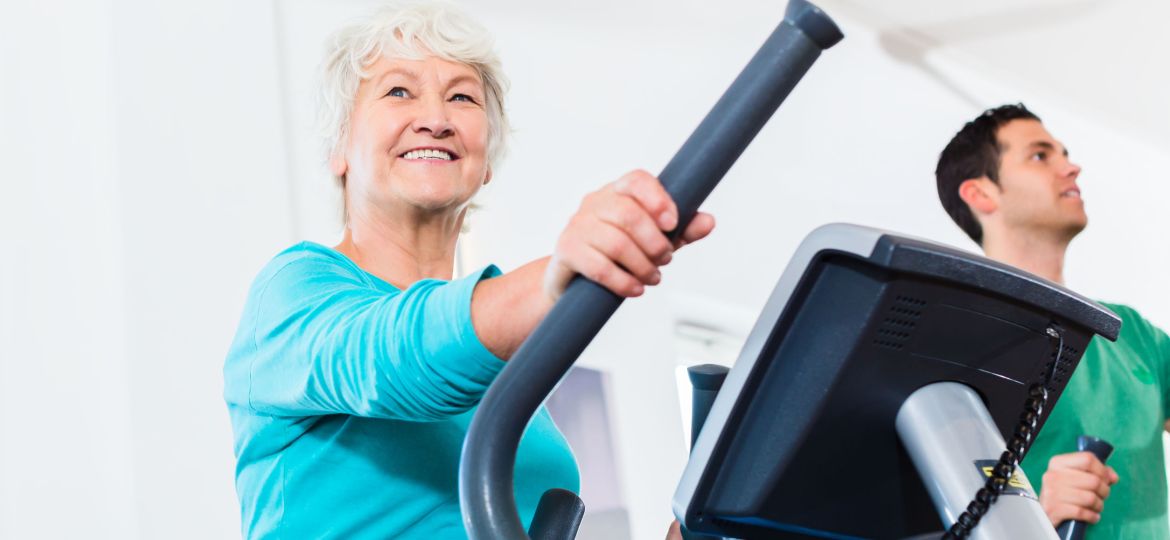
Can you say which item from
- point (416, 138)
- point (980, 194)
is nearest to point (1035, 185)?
point (980, 194)

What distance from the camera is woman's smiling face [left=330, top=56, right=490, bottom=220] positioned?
1.36 meters

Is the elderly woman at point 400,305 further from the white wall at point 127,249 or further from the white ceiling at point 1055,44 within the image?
the white ceiling at point 1055,44

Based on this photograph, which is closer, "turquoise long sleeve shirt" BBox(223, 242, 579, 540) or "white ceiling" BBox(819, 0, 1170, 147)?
"turquoise long sleeve shirt" BBox(223, 242, 579, 540)

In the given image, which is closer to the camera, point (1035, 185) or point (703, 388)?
point (703, 388)

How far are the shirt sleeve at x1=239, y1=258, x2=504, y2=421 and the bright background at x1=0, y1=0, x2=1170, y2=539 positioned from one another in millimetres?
502

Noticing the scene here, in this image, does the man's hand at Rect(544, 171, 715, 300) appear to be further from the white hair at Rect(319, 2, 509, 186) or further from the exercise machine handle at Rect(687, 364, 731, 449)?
the white hair at Rect(319, 2, 509, 186)

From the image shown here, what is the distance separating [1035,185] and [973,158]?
16cm

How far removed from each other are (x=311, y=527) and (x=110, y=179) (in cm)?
133

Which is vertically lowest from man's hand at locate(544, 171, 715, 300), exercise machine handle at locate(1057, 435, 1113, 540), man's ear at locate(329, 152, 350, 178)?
exercise machine handle at locate(1057, 435, 1113, 540)

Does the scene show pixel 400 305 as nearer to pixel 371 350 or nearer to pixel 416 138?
pixel 371 350

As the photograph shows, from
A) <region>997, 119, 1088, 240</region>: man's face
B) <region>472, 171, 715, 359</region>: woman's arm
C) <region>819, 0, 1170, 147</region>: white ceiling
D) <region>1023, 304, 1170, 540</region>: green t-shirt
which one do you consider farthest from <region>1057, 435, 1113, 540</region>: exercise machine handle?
<region>819, 0, 1170, 147</region>: white ceiling

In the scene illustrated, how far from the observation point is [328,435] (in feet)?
3.67

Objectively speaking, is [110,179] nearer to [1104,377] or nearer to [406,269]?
[406,269]

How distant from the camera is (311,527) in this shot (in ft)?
3.62
